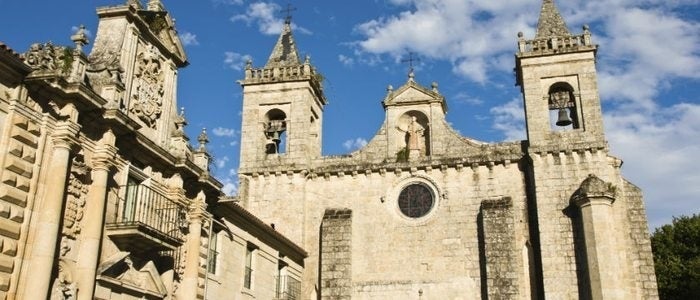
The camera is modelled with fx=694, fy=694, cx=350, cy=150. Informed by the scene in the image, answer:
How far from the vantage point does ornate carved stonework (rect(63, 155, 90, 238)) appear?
41.3 ft

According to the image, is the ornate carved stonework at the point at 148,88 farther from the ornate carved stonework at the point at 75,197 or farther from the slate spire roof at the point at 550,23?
the slate spire roof at the point at 550,23

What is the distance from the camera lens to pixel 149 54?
16547 mm

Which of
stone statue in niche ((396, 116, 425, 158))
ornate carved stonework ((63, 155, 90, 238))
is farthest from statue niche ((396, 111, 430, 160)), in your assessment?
ornate carved stonework ((63, 155, 90, 238))

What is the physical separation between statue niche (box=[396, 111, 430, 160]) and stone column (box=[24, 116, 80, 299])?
14929mm

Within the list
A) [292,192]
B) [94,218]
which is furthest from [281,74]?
[94,218]

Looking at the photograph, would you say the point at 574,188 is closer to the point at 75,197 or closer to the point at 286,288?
the point at 286,288

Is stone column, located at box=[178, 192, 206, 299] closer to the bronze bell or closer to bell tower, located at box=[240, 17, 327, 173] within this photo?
bell tower, located at box=[240, 17, 327, 173]

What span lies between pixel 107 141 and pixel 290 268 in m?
11.0

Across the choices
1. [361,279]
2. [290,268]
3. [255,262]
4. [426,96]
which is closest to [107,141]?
[255,262]

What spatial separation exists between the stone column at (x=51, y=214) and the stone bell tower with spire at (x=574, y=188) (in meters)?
15.2

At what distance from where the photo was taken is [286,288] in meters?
22.8

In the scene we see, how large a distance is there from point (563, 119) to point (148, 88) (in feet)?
47.6

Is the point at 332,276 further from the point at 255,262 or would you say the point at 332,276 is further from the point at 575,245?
the point at 575,245

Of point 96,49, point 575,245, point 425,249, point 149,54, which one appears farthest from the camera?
point 425,249
